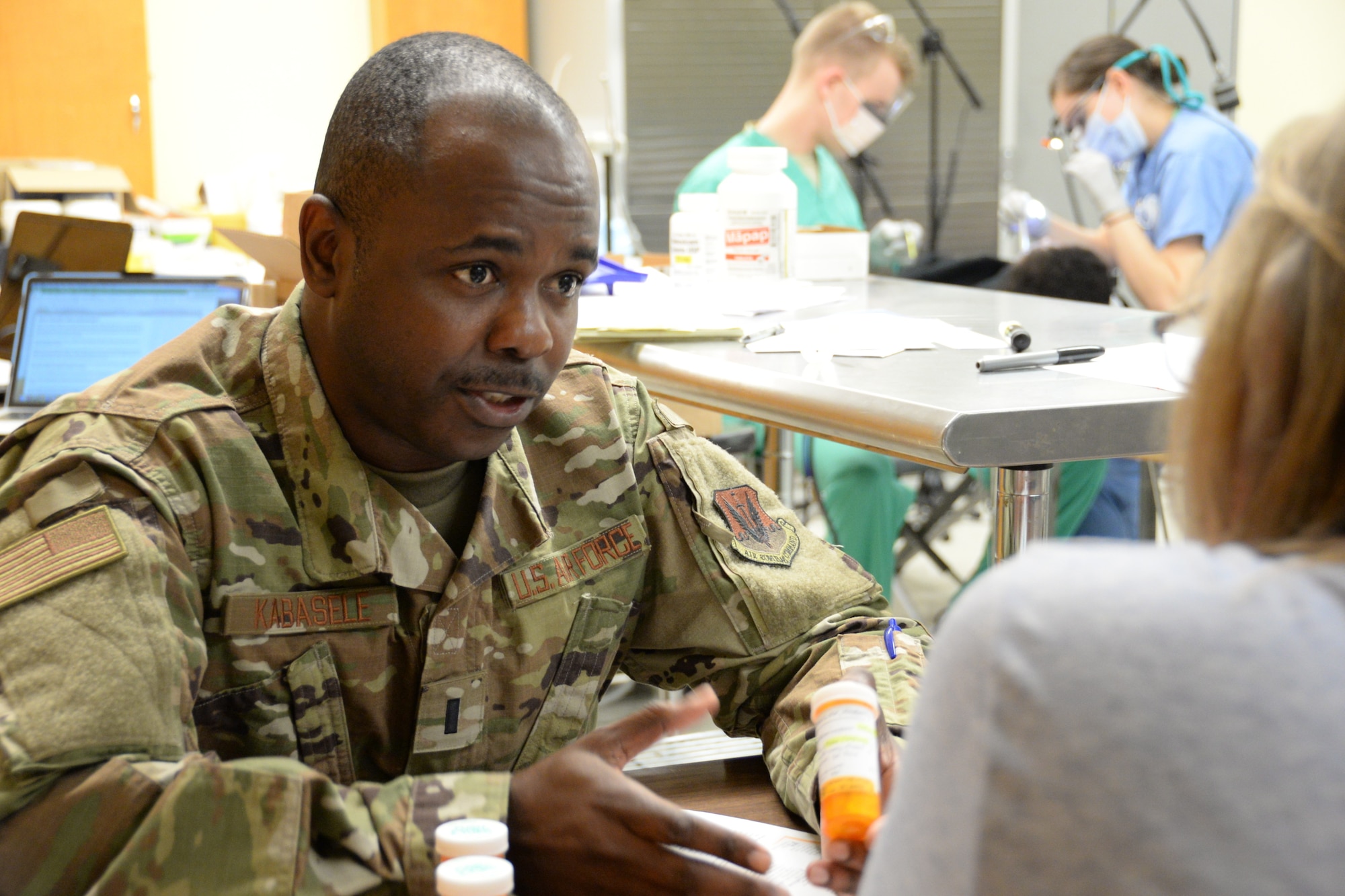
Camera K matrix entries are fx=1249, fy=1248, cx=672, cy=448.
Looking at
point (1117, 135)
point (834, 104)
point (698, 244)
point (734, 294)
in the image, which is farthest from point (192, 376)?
point (1117, 135)

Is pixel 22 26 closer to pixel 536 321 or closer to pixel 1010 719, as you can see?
pixel 536 321

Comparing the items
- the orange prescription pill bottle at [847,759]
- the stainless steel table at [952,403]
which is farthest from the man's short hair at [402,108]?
the orange prescription pill bottle at [847,759]

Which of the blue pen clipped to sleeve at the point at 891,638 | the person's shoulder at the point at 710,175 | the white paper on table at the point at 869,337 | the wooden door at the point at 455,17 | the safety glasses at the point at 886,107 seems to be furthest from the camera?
the wooden door at the point at 455,17

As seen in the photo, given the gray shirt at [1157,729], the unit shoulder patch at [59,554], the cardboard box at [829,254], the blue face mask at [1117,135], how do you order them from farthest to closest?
the blue face mask at [1117,135] < the cardboard box at [829,254] < the unit shoulder patch at [59,554] < the gray shirt at [1157,729]

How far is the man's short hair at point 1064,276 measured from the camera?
259cm

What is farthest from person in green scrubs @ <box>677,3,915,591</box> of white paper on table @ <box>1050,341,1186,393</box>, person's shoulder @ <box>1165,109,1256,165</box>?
white paper on table @ <box>1050,341,1186,393</box>

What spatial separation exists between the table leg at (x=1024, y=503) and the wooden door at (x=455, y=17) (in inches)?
164

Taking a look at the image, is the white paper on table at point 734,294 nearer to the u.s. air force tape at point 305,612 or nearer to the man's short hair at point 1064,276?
the man's short hair at point 1064,276

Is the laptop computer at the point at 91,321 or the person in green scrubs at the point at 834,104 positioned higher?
the person in green scrubs at the point at 834,104

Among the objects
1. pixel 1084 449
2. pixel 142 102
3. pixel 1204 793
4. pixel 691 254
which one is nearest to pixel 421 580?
pixel 1084 449

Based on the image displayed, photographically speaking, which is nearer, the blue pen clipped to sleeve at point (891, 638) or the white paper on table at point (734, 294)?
the blue pen clipped to sleeve at point (891, 638)

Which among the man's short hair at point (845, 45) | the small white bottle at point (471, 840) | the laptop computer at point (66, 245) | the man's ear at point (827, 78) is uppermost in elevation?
the man's short hair at point (845, 45)

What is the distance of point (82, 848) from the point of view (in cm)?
72

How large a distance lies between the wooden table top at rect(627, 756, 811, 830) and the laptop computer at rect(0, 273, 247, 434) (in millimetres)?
1287
